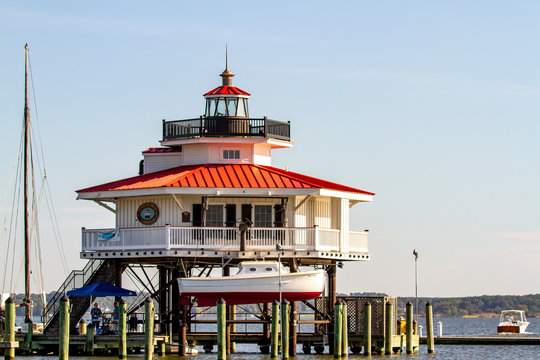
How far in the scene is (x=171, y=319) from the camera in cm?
5512

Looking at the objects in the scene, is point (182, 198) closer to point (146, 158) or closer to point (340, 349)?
point (146, 158)

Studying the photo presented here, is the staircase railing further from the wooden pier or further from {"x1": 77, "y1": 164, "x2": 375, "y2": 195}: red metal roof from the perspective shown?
the wooden pier

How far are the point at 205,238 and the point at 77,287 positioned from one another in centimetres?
725

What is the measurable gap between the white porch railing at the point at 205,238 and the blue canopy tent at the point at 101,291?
173 cm

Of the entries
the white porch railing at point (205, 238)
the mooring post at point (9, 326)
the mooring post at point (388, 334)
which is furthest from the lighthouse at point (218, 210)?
the mooring post at point (9, 326)

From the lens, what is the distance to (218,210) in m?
54.8

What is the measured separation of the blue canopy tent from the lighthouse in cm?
120

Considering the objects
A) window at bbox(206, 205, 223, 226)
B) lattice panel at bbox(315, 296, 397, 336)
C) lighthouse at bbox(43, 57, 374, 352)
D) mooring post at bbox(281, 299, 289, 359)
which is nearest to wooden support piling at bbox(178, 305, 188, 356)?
lighthouse at bbox(43, 57, 374, 352)

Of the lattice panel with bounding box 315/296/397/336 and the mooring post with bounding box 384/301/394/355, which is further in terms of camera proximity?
the lattice panel with bounding box 315/296/397/336

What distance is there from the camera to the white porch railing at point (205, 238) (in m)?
52.6

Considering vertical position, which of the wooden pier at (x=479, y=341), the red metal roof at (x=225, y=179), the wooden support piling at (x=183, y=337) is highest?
the red metal roof at (x=225, y=179)

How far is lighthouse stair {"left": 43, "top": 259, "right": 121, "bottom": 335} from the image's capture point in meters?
54.4

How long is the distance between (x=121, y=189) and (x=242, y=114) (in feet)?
25.6

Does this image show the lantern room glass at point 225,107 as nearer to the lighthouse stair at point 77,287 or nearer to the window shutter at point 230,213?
the window shutter at point 230,213
